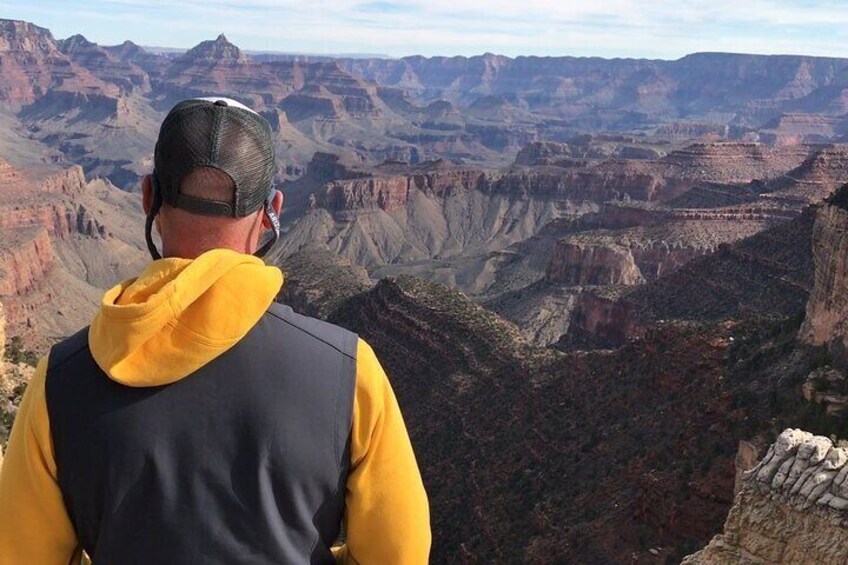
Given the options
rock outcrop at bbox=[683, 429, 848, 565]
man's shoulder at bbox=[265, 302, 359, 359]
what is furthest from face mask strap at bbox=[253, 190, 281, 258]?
rock outcrop at bbox=[683, 429, 848, 565]

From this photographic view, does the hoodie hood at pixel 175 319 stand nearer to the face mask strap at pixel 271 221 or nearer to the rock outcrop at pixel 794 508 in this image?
the face mask strap at pixel 271 221

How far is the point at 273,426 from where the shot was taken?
3.20 meters

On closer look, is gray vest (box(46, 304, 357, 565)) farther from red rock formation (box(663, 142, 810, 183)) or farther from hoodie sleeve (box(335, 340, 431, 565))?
red rock formation (box(663, 142, 810, 183))

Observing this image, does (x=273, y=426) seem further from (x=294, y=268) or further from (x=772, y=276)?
(x=294, y=268)

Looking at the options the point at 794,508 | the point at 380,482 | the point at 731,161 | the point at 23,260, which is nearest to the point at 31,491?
the point at 380,482

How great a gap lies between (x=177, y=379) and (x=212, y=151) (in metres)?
0.94

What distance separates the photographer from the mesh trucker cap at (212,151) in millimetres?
3256

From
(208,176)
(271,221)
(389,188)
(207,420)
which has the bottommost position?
(389,188)

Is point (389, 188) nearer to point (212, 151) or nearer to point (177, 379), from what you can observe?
point (212, 151)

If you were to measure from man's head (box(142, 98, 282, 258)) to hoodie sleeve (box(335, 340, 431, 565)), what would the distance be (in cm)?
79

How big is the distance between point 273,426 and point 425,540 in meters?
0.87

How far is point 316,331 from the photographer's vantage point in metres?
3.34

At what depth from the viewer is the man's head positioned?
3.26 m

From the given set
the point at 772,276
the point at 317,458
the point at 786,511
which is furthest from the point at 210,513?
the point at 772,276
